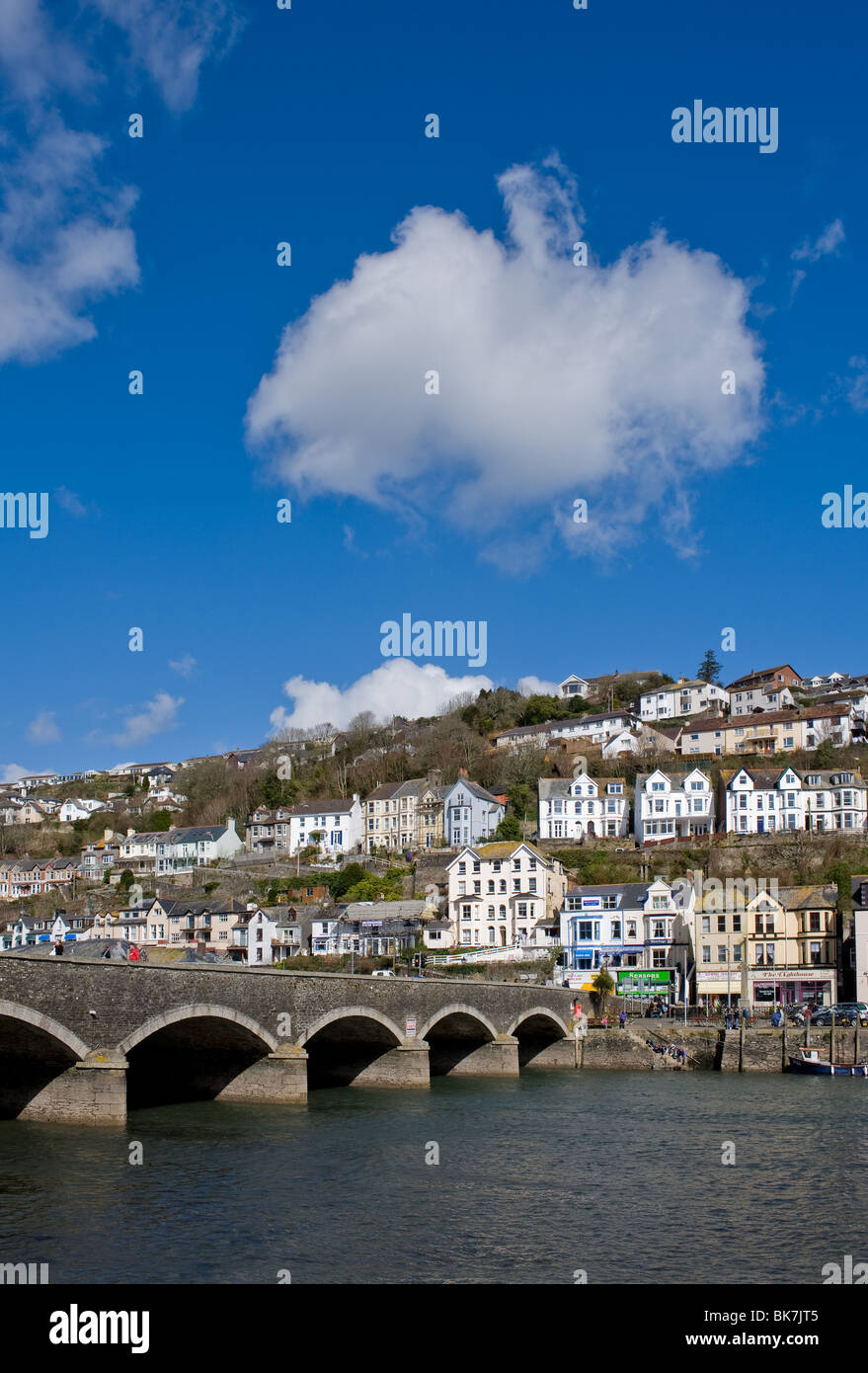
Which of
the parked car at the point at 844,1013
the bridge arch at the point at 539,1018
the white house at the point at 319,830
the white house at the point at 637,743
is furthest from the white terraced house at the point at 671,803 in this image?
the bridge arch at the point at 539,1018

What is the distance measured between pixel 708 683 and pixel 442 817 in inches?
1704

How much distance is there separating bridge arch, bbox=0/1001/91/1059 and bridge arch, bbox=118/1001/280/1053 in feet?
4.52

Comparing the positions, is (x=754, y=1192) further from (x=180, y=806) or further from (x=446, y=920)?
(x=180, y=806)

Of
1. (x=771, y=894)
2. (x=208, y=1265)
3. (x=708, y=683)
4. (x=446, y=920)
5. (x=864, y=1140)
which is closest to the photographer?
(x=208, y=1265)

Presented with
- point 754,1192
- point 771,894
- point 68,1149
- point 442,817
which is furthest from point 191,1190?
point 442,817

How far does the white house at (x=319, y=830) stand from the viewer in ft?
390

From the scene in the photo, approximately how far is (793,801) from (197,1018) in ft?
219

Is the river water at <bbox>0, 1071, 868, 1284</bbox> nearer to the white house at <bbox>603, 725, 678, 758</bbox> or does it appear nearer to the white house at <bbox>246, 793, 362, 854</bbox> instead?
the white house at <bbox>603, 725, 678, 758</bbox>

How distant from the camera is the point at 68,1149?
31422mm

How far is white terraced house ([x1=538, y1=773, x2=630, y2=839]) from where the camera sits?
339ft

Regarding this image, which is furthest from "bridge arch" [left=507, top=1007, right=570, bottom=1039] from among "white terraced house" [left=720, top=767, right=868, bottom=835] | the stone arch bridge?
"white terraced house" [left=720, top=767, right=868, bottom=835]

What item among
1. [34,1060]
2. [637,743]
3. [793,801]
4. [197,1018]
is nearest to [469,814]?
[637,743]

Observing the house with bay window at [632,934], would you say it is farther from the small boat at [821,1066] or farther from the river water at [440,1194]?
the river water at [440,1194]
